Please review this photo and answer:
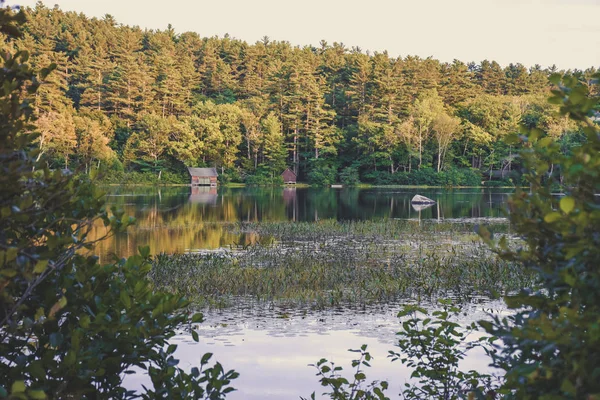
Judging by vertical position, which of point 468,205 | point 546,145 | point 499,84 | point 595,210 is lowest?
point 468,205

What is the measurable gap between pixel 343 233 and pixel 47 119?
3944cm

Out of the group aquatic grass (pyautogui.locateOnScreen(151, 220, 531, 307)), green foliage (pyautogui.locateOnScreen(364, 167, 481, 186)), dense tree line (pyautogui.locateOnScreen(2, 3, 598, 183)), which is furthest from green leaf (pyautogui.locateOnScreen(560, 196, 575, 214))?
green foliage (pyautogui.locateOnScreen(364, 167, 481, 186))

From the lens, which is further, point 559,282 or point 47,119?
point 47,119

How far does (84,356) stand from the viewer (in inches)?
100

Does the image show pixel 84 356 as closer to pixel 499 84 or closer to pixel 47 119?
pixel 47 119

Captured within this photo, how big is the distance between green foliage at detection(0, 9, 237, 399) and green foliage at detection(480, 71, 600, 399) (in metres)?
1.44

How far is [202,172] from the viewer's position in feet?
209

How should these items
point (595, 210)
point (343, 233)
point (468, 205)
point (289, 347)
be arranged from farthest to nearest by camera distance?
point (468, 205) < point (343, 233) < point (289, 347) < point (595, 210)

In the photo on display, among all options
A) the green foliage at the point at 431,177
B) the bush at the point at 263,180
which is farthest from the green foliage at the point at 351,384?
the bush at the point at 263,180

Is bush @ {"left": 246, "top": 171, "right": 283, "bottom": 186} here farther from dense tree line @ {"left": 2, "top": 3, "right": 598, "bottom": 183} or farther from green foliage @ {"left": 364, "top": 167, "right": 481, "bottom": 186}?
green foliage @ {"left": 364, "top": 167, "right": 481, "bottom": 186}

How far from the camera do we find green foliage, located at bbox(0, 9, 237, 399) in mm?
2498

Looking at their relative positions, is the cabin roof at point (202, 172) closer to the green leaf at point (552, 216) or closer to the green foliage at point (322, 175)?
the green foliage at point (322, 175)

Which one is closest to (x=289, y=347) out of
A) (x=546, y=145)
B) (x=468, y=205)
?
(x=546, y=145)

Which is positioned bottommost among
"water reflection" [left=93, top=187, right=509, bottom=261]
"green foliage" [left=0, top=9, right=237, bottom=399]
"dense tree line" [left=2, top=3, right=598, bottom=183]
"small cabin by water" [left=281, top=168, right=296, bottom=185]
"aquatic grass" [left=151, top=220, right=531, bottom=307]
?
"water reflection" [left=93, top=187, right=509, bottom=261]
